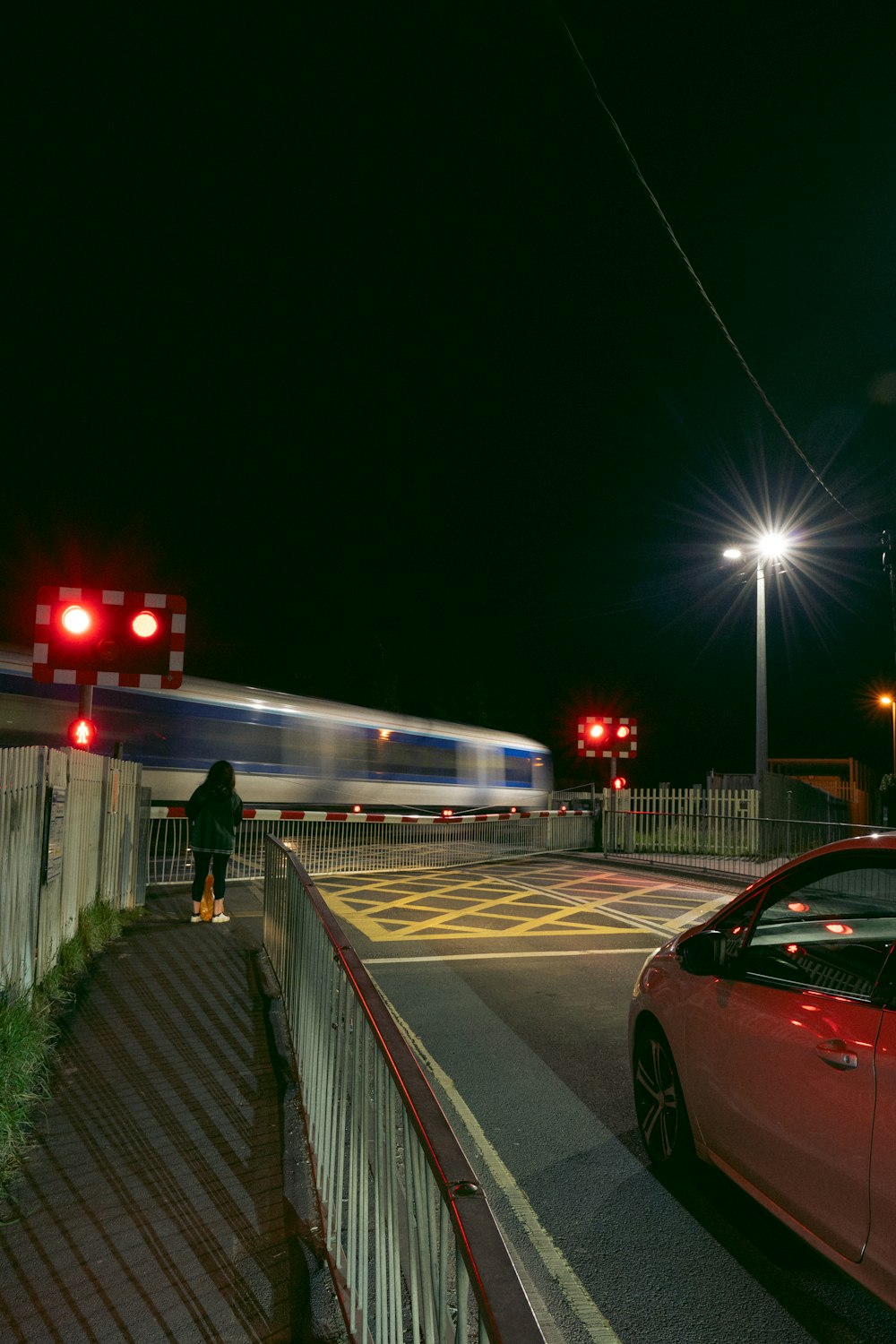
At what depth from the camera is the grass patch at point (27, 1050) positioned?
12.8 feet

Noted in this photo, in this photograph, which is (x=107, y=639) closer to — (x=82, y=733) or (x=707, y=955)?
(x=82, y=733)

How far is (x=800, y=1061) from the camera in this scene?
9.77 feet

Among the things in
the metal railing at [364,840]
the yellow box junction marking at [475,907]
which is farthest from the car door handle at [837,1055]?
the metal railing at [364,840]

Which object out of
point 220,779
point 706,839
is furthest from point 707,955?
point 706,839

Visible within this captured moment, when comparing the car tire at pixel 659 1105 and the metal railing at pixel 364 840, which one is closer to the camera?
the car tire at pixel 659 1105

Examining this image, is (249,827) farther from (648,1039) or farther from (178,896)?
(648,1039)

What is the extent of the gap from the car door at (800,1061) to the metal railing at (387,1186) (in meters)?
1.14

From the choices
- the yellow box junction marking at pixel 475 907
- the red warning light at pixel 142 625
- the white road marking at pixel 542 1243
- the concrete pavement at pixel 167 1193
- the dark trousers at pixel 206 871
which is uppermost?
the red warning light at pixel 142 625

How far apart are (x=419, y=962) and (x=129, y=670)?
4030mm

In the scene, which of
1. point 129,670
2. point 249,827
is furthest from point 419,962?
point 249,827

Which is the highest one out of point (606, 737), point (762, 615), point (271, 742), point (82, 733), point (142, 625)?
point (762, 615)

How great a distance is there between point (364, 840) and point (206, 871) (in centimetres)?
651

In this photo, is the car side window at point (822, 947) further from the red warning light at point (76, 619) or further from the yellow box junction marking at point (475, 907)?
the red warning light at point (76, 619)

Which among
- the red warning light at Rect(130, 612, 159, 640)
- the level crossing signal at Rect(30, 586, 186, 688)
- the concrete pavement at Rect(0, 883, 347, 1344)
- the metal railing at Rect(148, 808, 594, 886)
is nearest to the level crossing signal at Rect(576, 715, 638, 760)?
the metal railing at Rect(148, 808, 594, 886)
